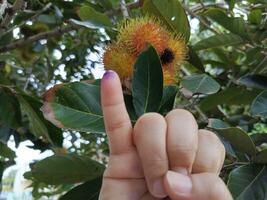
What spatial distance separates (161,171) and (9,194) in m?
3.10

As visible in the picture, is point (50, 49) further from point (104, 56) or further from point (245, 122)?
point (104, 56)

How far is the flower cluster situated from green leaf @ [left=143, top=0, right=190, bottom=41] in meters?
0.06

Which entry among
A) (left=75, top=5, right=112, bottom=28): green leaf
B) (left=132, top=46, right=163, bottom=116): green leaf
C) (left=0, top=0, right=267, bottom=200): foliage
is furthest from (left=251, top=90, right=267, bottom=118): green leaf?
(left=75, top=5, right=112, bottom=28): green leaf

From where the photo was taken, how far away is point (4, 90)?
1.10m

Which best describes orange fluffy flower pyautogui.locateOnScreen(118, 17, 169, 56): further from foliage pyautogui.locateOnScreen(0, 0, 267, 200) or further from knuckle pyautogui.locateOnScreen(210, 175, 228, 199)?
knuckle pyautogui.locateOnScreen(210, 175, 228, 199)

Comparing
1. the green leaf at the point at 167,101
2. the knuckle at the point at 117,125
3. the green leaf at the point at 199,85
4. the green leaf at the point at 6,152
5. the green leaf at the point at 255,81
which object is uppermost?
the knuckle at the point at 117,125

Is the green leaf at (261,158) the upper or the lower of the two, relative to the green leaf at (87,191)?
upper

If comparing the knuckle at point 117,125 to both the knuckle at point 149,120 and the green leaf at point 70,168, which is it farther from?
the green leaf at point 70,168

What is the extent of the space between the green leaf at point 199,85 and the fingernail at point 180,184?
407 millimetres

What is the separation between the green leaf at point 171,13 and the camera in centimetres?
89

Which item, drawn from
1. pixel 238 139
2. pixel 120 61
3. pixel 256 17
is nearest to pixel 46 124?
pixel 120 61

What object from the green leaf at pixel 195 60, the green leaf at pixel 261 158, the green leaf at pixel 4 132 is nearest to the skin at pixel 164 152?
the green leaf at pixel 261 158

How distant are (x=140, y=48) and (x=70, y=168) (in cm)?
28

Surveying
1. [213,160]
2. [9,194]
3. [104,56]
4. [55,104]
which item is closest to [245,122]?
[104,56]
